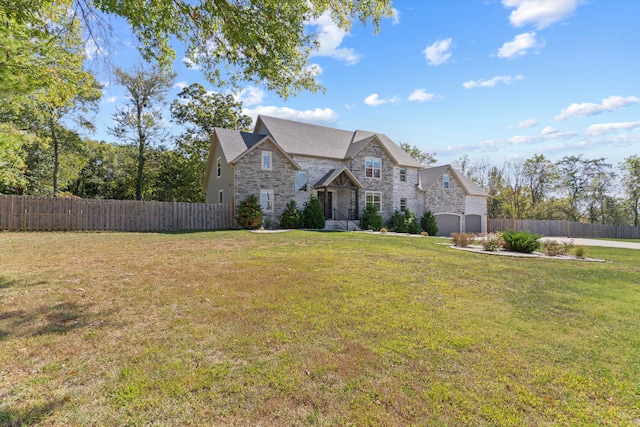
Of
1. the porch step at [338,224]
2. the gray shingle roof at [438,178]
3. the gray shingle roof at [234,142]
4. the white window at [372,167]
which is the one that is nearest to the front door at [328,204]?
the porch step at [338,224]

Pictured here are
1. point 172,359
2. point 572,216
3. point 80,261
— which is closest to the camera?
point 172,359

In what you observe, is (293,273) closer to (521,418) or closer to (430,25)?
(521,418)

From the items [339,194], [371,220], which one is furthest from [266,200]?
[371,220]

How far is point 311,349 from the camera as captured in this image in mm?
3229

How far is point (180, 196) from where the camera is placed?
33.2 metres

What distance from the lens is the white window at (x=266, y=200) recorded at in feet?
66.7

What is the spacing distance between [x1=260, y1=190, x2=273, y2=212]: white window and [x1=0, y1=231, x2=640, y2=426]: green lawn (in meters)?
13.8

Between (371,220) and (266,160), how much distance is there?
352 inches

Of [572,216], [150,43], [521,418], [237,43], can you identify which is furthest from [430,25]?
[572,216]

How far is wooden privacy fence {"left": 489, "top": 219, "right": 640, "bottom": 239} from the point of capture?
30.4 meters

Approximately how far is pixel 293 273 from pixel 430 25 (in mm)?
8026

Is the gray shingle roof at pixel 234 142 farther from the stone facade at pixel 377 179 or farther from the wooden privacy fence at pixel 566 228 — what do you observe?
the wooden privacy fence at pixel 566 228

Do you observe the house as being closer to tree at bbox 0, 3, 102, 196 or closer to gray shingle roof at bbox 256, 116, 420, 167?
gray shingle roof at bbox 256, 116, 420, 167

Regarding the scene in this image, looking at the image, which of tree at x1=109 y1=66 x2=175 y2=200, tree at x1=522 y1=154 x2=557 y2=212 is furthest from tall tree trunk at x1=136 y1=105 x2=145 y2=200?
tree at x1=522 y1=154 x2=557 y2=212
